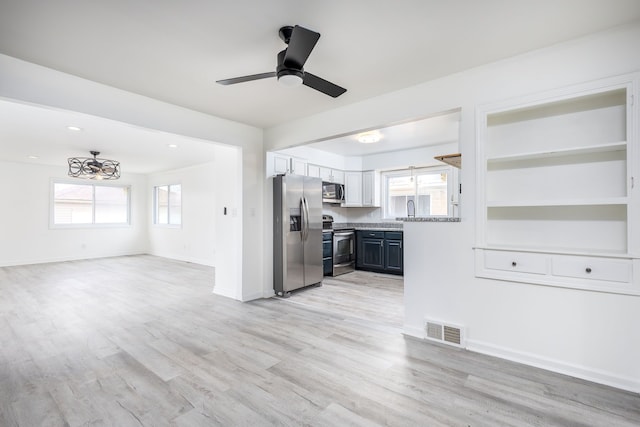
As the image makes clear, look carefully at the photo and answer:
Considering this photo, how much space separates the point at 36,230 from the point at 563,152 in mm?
10438

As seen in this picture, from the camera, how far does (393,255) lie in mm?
5738

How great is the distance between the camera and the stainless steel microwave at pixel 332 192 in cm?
597

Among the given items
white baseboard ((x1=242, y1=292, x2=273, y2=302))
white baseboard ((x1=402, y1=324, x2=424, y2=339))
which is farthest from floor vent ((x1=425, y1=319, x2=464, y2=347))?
white baseboard ((x1=242, y1=292, x2=273, y2=302))

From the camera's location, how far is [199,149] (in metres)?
5.64

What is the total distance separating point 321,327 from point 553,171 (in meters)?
2.64

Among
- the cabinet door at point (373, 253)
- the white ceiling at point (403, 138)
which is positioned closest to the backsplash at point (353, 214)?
the cabinet door at point (373, 253)

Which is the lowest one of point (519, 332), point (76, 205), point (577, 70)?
point (519, 332)

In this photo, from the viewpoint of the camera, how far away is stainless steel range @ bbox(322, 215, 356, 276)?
557 centimetres

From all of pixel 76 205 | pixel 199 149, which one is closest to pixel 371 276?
pixel 199 149

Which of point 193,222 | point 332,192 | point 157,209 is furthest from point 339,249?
point 157,209

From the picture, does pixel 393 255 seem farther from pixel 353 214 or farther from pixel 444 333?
pixel 444 333

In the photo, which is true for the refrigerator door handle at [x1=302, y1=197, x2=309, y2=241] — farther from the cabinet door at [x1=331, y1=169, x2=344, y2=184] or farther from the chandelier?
the chandelier

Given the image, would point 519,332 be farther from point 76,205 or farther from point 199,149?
point 76,205

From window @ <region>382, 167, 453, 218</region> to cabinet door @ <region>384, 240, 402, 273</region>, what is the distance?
907mm
